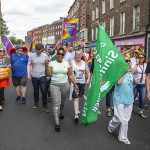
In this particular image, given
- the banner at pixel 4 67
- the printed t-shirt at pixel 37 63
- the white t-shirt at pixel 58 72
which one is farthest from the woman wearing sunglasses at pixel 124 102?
the banner at pixel 4 67

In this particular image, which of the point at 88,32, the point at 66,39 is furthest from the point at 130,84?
the point at 88,32

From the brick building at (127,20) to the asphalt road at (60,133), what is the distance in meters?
12.3

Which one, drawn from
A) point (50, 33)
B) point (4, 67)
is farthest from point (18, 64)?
point (50, 33)

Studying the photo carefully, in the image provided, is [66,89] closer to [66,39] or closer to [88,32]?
[66,39]

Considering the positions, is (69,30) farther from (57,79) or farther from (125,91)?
(125,91)

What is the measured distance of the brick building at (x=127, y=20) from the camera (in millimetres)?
17297

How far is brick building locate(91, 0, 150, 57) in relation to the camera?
17.3 m

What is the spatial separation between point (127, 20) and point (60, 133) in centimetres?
1726

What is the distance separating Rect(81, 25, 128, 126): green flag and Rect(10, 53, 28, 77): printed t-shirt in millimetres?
3489

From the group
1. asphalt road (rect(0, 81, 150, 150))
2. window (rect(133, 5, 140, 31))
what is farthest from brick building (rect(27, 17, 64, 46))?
asphalt road (rect(0, 81, 150, 150))

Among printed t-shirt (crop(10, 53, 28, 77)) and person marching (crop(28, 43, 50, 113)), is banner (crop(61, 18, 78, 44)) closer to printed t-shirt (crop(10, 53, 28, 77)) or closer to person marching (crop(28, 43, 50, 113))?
printed t-shirt (crop(10, 53, 28, 77))

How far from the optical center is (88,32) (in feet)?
119

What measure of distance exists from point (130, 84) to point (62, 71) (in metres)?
1.43

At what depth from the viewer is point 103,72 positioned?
4203 mm
